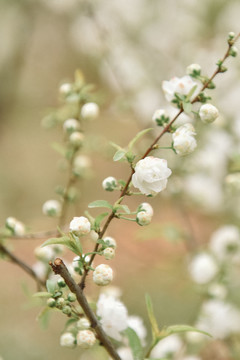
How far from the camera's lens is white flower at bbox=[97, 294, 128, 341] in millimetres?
866

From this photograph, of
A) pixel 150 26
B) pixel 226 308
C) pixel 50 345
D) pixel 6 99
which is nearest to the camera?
pixel 226 308

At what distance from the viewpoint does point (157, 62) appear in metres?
2.44

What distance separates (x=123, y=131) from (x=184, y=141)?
413cm

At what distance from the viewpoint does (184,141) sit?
74 cm


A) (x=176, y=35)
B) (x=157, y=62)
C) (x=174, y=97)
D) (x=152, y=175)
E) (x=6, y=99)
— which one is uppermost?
(x=6, y=99)

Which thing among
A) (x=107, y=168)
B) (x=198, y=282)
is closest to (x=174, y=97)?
(x=198, y=282)

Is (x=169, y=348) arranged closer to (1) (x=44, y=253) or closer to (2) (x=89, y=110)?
(1) (x=44, y=253)

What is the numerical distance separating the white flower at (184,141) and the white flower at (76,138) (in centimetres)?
35

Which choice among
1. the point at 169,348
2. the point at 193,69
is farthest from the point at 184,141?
the point at 169,348

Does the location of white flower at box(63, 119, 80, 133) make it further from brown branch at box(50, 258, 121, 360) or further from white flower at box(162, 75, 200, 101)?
brown branch at box(50, 258, 121, 360)

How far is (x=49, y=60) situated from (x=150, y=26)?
307 cm

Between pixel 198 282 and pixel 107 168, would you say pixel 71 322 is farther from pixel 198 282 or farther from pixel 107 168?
pixel 107 168

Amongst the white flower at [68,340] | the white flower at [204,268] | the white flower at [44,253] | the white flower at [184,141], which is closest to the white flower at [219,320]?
the white flower at [204,268]

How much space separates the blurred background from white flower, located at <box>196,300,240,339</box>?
0.47ft
